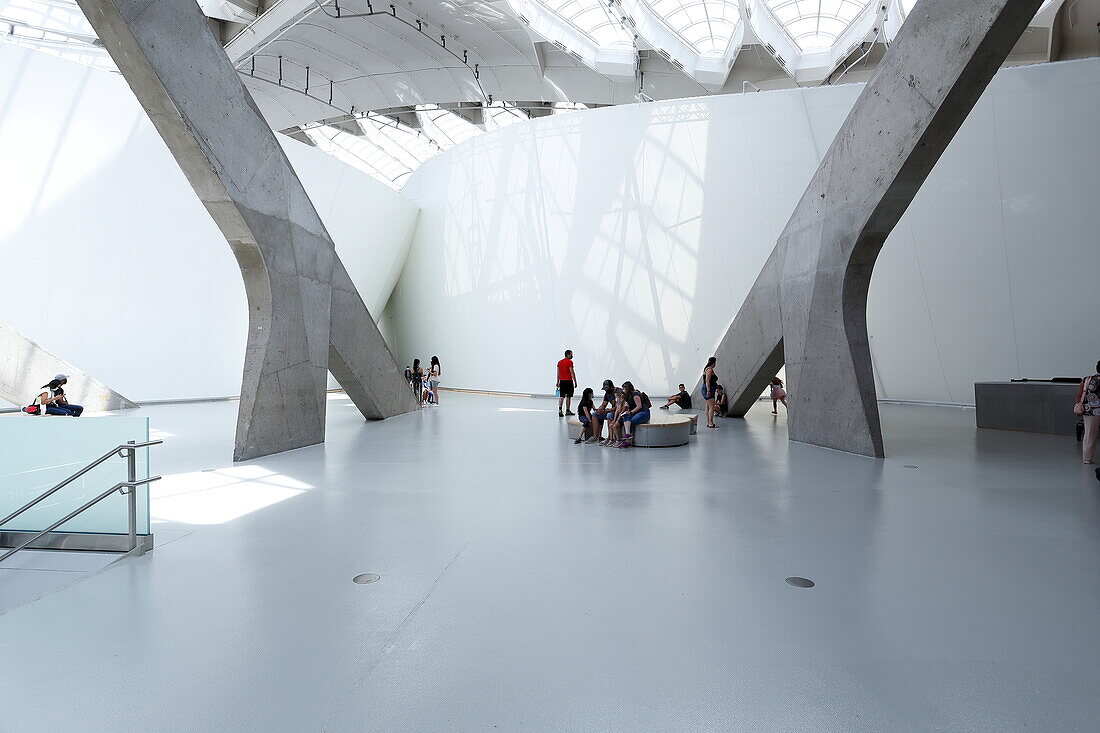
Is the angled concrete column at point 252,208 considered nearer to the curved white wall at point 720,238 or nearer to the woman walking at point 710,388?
the woman walking at point 710,388

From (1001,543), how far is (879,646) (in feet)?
8.46

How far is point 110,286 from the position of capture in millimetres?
17984

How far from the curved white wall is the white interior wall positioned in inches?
321

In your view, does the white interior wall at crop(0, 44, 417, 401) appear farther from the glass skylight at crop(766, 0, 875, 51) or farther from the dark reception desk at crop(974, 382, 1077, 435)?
the dark reception desk at crop(974, 382, 1077, 435)

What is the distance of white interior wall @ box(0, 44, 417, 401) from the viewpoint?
642 inches

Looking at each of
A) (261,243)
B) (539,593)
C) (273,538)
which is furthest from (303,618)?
(261,243)

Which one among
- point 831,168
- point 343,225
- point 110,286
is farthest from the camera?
point 343,225

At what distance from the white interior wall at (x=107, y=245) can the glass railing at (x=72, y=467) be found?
47.6 ft

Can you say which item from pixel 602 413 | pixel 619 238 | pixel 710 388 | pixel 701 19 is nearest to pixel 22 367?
pixel 602 413

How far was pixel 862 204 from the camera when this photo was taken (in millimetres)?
9297

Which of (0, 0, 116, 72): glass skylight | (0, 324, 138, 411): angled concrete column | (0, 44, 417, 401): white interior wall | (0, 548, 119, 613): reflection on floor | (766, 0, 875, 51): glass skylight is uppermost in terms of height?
(0, 0, 116, 72): glass skylight

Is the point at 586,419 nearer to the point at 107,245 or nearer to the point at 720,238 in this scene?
the point at 720,238

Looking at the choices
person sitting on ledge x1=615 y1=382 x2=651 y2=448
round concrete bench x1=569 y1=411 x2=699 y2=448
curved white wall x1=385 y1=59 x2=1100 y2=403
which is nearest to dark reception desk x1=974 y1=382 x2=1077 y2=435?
curved white wall x1=385 y1=59 x2=1100 y2=403

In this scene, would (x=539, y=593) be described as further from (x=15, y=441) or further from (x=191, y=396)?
(x=191, y=396)
